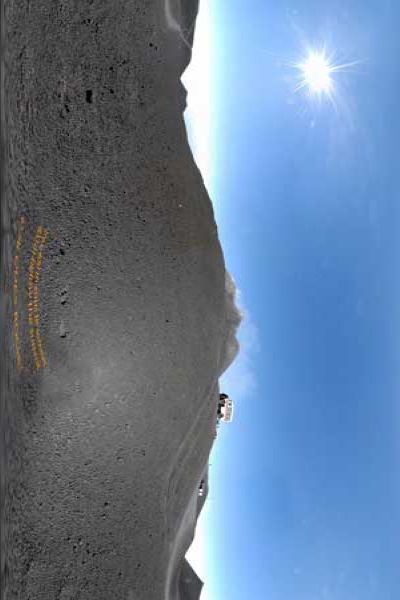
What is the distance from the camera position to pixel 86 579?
394cm

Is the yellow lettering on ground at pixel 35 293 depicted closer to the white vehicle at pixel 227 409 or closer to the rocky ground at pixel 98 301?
the rocky ground at pixel 98 301

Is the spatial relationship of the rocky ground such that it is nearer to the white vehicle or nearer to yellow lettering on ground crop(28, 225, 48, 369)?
yellow lettering on ground crop(28, 225, 48, 369)

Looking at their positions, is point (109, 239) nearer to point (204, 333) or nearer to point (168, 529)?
point (204, 333)

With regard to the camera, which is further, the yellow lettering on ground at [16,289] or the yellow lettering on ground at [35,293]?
the yellow lettering on ground at [35,293]

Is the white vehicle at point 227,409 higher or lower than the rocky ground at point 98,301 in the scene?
higher

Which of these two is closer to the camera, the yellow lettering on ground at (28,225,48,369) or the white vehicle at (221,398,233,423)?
the yellow lettering on ground at (28,225,48,369)

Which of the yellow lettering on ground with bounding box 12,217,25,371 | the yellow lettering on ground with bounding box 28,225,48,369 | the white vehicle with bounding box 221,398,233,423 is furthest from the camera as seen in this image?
the white vehicle with bounding box 221,398,233,423

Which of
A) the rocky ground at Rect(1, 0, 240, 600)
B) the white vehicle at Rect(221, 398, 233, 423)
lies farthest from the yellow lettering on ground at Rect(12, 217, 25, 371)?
the white vehicle at Rect(221, 398, 233, 423)

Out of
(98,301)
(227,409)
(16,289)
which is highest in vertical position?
(227,409)

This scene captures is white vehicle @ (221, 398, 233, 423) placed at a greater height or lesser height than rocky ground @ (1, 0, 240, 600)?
greater

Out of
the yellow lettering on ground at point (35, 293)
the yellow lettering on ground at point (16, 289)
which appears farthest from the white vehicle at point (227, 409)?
the yellow lettering on ground at point (16, 289)

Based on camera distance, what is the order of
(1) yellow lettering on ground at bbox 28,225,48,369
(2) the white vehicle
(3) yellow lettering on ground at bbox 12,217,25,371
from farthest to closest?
(2) the white vehicle
(1) yellow lettering on ground at bbox 28,225,48,369
(3) yellow lettering on ground at bbox 12,217,25,371

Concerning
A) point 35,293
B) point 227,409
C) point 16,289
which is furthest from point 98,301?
point 227,409

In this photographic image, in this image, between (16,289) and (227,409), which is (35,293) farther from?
(227,409)
